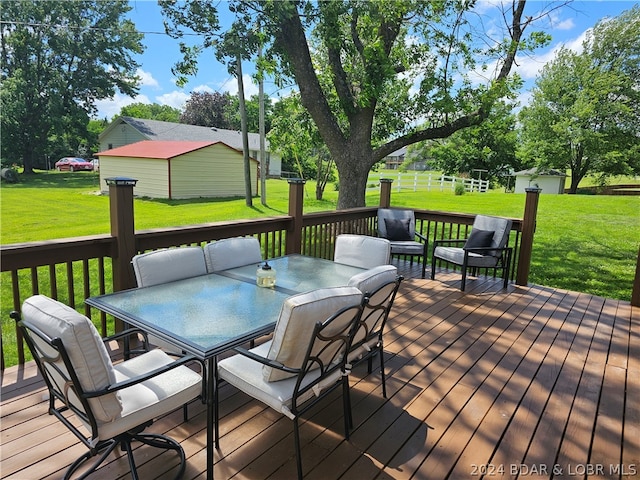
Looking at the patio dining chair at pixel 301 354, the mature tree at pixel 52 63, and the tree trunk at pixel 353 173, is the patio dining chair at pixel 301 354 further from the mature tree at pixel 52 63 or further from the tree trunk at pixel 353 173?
the mature tree at pixel 52 63

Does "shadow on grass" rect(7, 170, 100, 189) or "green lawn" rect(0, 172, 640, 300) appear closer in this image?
"green lawn" rect(0, 172, 640, 300)

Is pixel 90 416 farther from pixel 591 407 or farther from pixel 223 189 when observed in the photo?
pixel 223 189

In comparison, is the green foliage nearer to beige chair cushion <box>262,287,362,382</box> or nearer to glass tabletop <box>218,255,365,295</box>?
glass tabletop <box>218,255,365,295</box>

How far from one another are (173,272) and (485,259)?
3.83 m

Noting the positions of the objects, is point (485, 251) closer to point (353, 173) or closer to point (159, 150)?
point (353, 173)

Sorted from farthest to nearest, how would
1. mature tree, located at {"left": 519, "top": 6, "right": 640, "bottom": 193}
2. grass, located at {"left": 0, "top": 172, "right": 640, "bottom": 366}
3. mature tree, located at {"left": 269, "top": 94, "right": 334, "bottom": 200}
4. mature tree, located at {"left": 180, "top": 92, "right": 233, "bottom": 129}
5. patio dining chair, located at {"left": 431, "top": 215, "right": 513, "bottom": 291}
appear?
mature tree, located at {"left": 180, "top": 92, "right": 233, "bottom": 129} < mature tree, located at {"left": 519, "top": 6, "right": 640, "bottom": 193} < mature tree, located at {"left": 269, "top": 94, "right": 334, "bottom": 200} < grass, located at {"left": 0, "top": 172, "right": 640, "bottom": 366} < patio dining chair, located at {"left": 431, "top": 215, "right": 513, "bottom": 291}

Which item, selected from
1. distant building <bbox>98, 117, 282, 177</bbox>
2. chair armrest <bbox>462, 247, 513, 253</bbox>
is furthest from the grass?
distant building <bbox>98, 117, 282, 177</bbox>

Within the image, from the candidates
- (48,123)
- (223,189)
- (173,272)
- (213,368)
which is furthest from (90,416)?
(48,123)

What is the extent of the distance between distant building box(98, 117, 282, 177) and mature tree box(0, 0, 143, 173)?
306 centimetres

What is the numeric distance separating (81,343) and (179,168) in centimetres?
1391

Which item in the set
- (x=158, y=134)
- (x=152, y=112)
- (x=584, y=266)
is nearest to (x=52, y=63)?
(x=158, y=134)

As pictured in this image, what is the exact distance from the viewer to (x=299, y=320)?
66.7 inches

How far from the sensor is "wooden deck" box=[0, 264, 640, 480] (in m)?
1.92

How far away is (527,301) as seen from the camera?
4641mm
